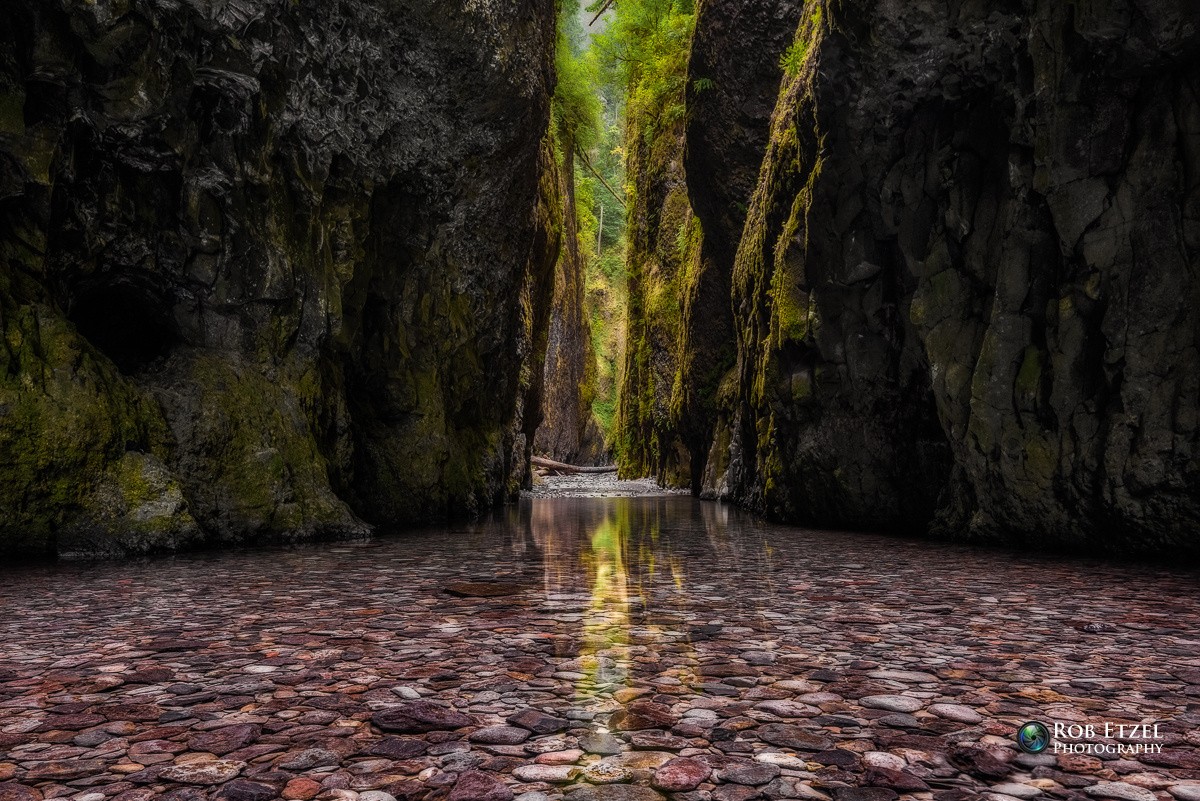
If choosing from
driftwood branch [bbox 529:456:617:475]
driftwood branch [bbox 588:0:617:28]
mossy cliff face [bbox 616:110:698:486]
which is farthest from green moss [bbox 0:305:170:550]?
driftwood branch [bbox 529:456:617:475]

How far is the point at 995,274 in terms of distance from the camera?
32.6 feet

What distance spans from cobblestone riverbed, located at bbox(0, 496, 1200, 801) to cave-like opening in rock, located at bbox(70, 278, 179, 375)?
418 cm

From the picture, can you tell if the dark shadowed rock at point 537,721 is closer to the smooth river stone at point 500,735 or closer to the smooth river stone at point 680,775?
the smooth river stone at point 500,735

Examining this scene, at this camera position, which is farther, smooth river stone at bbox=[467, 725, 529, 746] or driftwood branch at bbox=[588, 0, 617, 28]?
driftwood branch at bbox=[588, 0, 617, 28]

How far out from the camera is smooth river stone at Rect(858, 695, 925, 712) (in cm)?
303

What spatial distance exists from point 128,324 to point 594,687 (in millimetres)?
9881

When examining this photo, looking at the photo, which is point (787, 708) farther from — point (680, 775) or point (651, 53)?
point (651, 53)

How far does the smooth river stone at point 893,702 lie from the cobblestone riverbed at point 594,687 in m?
0.01

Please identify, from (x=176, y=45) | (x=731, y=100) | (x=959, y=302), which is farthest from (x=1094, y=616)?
(x=731, y=100)

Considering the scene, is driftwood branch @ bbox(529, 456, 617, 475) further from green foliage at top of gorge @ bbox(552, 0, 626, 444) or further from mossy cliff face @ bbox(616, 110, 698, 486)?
mossy cliff face @ bbox(616, 110, 698, 486)

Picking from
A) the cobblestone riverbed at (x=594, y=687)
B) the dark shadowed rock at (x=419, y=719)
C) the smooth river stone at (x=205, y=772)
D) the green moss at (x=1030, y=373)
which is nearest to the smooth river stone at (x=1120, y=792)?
the cobblestone riverbed at (x=594, y=687)

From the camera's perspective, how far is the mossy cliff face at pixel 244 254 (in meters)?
8.19

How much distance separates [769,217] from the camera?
15.8m

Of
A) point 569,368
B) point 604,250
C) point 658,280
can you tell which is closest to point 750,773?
point 658,280
